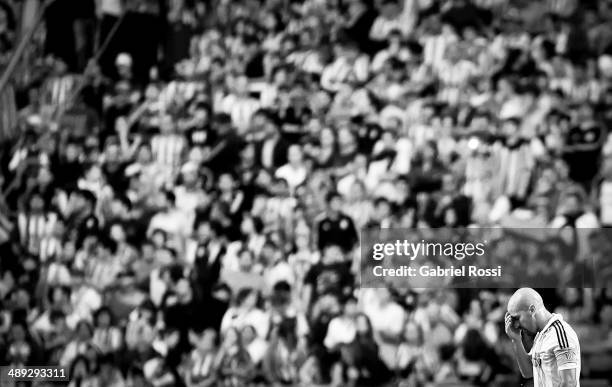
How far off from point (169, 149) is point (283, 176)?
1126 millimetres

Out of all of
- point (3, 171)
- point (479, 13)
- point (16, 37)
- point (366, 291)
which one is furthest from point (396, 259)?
point (16, 37)

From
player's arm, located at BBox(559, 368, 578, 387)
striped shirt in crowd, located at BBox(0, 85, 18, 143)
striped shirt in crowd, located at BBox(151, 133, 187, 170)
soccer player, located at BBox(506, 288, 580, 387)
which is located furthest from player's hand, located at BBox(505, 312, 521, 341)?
striped shirt in crowd, located at BBox(0, 85, 18, 143)

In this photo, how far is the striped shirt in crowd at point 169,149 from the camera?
8.86m

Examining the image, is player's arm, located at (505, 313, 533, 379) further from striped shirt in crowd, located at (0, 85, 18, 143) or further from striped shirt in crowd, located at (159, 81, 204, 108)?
striped shirt in crowd, located at (0, 85, 18, 143)

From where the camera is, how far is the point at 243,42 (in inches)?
376

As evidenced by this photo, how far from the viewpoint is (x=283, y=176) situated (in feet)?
27.3

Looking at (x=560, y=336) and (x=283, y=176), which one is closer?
(x=560, y=336)

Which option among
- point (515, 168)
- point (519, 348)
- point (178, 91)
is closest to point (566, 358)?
point (519, 348)

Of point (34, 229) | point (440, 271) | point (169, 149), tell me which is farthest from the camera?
point (169, 149)

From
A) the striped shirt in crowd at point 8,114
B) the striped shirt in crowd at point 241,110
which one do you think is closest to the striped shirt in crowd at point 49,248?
the striped shirt in crowd at point 8,114

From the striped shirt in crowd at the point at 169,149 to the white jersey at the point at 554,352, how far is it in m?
4.45

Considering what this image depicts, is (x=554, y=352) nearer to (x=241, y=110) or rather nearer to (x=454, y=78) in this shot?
(x=454, y=78)

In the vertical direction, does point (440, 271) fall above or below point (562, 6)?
below

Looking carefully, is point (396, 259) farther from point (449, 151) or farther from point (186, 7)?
point (186, 7)
